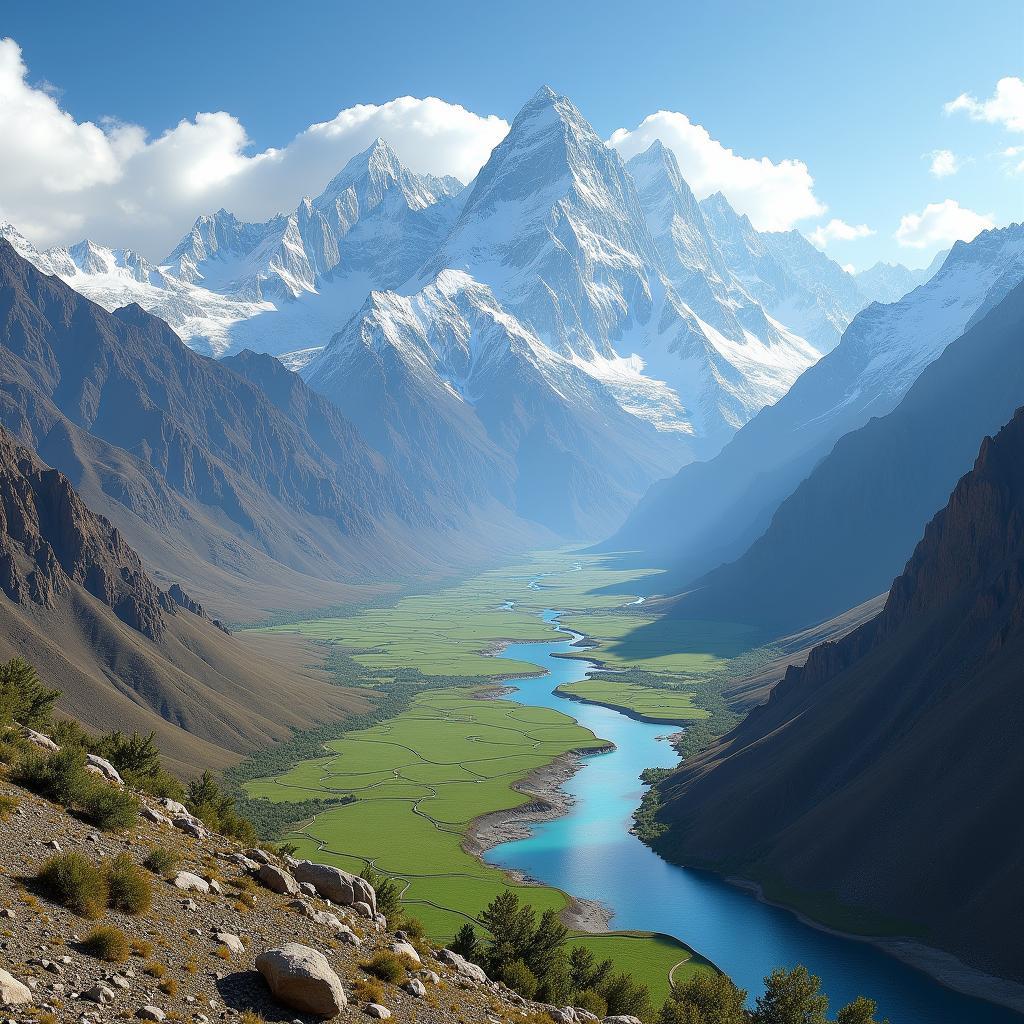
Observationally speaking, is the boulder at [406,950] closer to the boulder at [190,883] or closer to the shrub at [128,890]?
the boulder at [190,883]

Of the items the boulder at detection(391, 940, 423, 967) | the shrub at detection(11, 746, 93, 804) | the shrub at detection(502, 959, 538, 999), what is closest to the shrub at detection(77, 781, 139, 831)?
the shrub at detection(11, 746, 93, 804)

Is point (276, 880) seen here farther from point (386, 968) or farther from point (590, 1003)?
point (590, 1003)

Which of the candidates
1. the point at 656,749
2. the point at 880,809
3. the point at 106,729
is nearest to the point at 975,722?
the point at 880,809

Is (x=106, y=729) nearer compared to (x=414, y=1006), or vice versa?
(x=414, y=1006)

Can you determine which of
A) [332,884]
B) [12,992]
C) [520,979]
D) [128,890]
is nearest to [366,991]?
[128,890]

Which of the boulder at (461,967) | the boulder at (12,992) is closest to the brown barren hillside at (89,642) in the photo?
the boulder at (461,967)

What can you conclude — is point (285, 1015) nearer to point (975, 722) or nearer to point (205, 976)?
point (205, 976)
